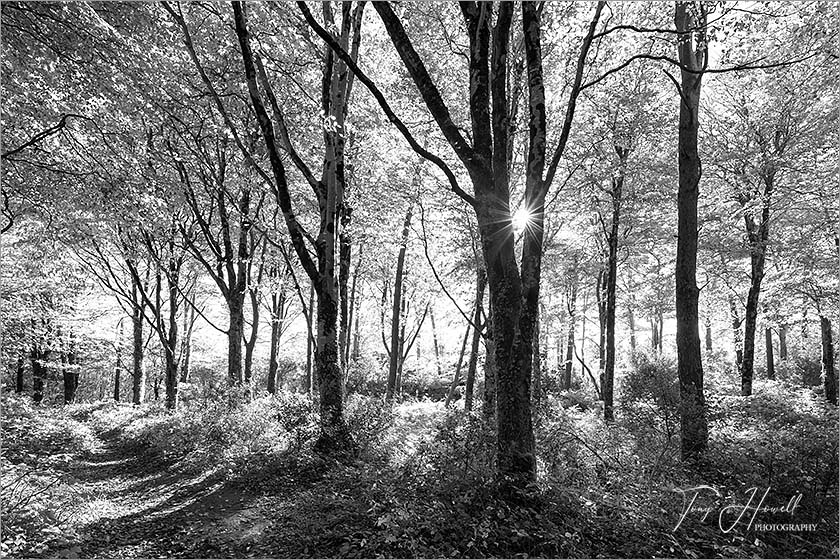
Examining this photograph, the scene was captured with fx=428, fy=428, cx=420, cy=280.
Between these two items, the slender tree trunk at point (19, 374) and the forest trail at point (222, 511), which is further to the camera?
the slender tree trunk at point (19, 374)

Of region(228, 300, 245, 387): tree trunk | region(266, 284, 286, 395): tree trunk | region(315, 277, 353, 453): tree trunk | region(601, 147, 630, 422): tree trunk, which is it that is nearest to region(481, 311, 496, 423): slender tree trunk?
region(315, 277, 353, 453): tree trunk

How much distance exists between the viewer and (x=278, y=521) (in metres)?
6.02

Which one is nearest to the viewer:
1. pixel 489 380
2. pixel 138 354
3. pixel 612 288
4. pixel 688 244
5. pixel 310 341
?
pixel 688 244

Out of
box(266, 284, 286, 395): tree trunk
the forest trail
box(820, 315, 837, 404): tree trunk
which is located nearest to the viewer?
the forest trail

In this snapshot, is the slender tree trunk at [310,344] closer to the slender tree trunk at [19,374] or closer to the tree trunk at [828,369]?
the tree trunk at [828,369]

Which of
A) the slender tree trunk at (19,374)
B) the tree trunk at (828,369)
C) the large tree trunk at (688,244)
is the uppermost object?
the large tree trunk at (688,244)

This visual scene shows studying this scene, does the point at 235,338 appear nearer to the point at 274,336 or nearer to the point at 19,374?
the point at 274,336

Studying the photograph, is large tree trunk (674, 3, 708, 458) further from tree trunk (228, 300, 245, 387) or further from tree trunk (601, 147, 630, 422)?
tree trunk (228, 300, 245, 387)

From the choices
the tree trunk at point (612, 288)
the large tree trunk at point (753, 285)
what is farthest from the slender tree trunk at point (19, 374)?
the large tree trunk at point (753, 285)

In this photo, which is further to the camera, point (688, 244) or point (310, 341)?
point (310, 341)

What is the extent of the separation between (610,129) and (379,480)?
39.6 ft
